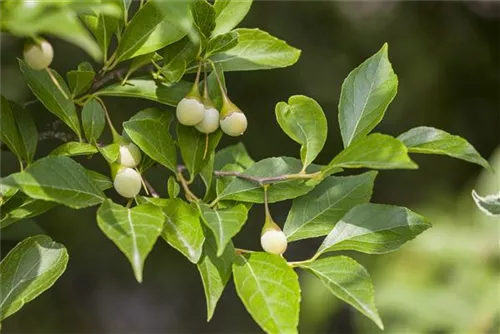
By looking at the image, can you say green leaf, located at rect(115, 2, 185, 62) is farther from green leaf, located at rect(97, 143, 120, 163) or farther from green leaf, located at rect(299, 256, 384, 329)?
green leaf, located at rect(299, 256, 384, 329)

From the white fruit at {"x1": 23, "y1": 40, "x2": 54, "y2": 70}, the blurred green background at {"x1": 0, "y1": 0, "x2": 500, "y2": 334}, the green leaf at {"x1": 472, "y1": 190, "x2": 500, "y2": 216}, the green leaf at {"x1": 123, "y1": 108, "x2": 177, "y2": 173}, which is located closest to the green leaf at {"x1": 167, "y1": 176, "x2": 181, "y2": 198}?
the green leaf at {"x1": 123, "y1": 108, "x2": 177, "y2": 173}

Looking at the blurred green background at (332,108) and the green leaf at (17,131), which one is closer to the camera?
the green leaf at (17,131)

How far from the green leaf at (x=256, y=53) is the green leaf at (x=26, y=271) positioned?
0.18 m

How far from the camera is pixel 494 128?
6.47 ft

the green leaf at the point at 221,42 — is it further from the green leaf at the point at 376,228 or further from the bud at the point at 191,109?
the green leaf at the point at 376,228

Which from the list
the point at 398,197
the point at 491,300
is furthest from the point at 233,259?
the point at 398,197

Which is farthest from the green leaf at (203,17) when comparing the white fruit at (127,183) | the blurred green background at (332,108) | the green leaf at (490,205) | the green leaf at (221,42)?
the blurred green background at (332,108)

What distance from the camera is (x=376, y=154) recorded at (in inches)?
17.5

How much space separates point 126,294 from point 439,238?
4.43ft

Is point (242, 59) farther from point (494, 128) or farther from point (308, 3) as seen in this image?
point (494, 128)

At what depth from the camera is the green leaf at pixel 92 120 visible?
508 mm

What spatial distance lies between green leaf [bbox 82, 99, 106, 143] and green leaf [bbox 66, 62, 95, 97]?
2cm

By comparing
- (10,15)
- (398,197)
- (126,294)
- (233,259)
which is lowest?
(126,294)

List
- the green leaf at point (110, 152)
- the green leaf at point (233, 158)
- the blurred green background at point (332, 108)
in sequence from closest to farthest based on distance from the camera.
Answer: the green leaf at point (110, 152)
the green leaf at point (233, 158)
the blurred green background at point (332, 108)
